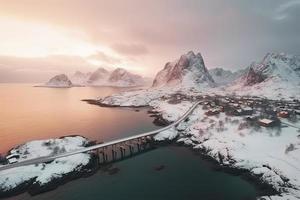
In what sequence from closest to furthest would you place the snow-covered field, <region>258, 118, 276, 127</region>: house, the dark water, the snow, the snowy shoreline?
the dark water < the snowy shoreline < the snow < the snow-covered field < <region>258, 118, 276, 127</region>: house

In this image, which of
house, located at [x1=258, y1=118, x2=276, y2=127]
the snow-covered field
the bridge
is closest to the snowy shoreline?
the bridge

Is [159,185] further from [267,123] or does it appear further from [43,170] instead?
[267,123]

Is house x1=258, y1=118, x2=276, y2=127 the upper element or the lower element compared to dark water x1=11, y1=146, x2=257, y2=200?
upper

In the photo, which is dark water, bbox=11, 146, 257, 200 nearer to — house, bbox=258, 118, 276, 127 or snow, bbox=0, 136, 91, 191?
snow, bbox=0, 136, 91, 191

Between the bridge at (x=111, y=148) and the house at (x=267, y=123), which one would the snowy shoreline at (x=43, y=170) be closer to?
the bridge at (x=111, y=148)

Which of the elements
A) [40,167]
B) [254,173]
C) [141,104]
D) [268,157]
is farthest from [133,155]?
[141,104]
